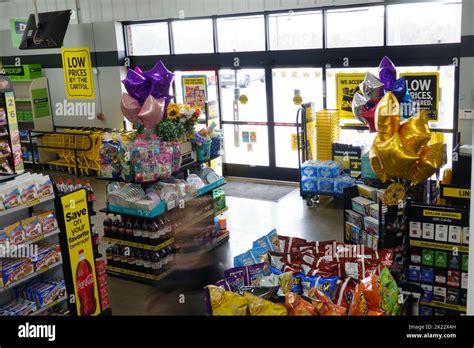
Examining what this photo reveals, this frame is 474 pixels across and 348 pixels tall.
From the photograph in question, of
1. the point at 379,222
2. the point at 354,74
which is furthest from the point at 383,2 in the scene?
the point at 379,222

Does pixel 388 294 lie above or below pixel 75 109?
below

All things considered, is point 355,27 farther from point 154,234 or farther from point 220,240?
point 154,234

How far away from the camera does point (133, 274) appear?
6777 millimetres

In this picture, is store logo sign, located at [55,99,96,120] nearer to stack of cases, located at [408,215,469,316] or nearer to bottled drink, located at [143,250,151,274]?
bottled drink, located at [143,250,151,274]

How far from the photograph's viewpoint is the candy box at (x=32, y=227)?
467cm

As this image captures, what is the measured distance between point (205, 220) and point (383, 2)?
15.2ft

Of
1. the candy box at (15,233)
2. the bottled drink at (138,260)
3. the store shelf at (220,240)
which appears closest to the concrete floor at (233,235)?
the store shelf at (220,240)

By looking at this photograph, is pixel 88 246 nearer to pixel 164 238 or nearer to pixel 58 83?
pixel 164 238

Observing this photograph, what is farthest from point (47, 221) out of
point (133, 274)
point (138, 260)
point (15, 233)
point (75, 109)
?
point (75, 109)

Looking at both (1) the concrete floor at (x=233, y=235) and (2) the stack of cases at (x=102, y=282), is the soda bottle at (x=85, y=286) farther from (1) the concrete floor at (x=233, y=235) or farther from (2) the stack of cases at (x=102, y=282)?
(1) the concrete floor at (x=233, y=235)

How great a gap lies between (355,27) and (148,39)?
4.59m

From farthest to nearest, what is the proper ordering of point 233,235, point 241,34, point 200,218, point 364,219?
point 241,34 → point 233,235 → point 200,218 → point 364,219

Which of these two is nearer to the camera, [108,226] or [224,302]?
[224,302]
